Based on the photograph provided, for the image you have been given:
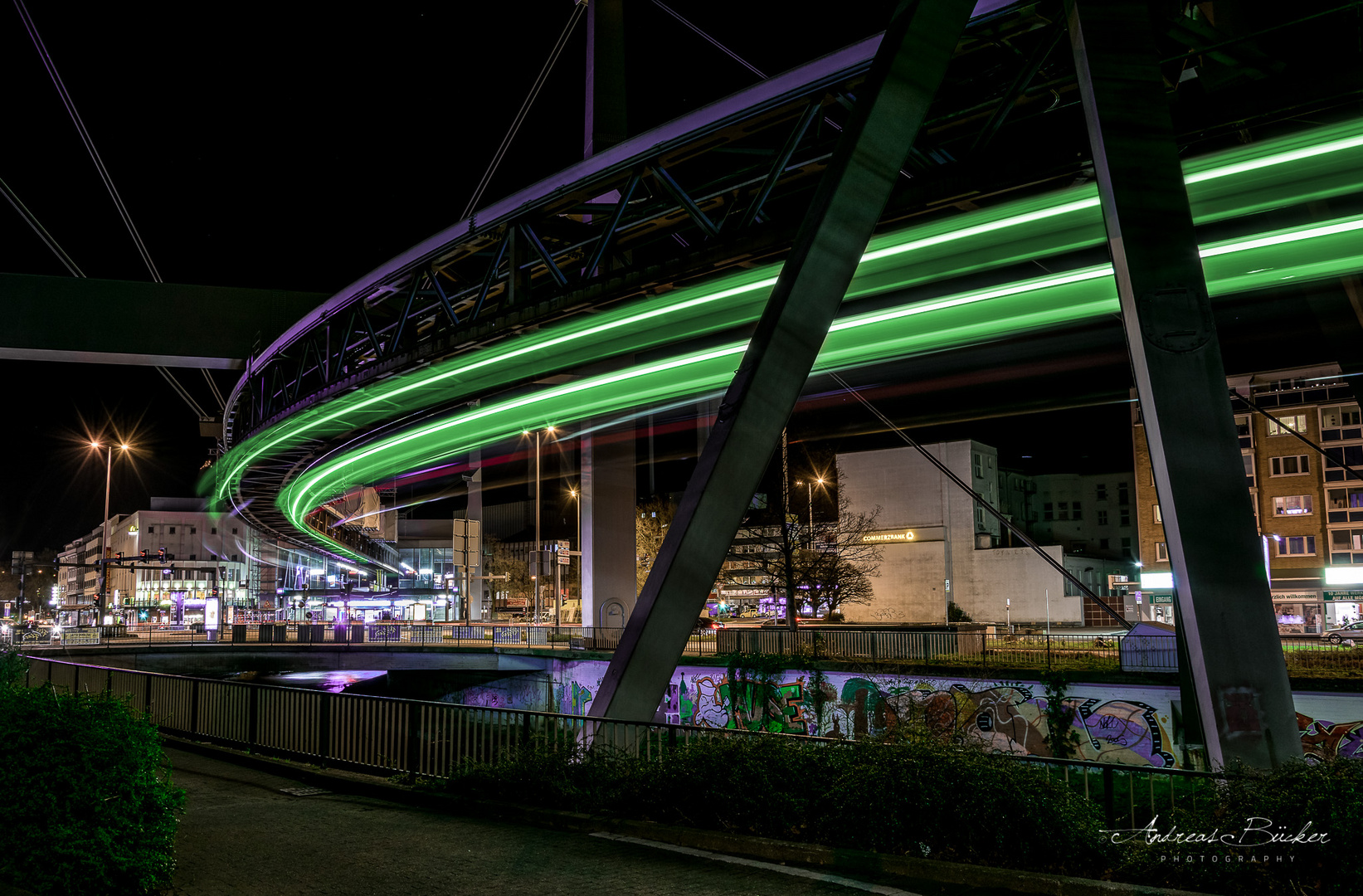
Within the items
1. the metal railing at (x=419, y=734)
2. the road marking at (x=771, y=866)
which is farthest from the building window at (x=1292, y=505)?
the road marking at (x=771, y=866)

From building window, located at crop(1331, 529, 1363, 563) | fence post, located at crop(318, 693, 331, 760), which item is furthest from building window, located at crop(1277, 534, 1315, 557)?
fence post, located at crop(318, 693, 331, 760)

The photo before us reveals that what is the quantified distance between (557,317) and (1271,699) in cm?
1116

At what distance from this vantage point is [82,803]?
21.7 feet

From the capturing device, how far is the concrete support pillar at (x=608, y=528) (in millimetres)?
30109

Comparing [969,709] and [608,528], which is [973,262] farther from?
[608,528]

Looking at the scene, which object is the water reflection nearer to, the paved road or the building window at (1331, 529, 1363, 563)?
the paved road

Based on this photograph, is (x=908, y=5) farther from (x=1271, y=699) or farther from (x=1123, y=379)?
(x=1123, y=379)

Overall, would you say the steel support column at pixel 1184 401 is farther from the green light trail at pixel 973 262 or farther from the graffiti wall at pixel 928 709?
the graffiti wall at pixel 928 709

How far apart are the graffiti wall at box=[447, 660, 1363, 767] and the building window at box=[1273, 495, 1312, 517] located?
197ft

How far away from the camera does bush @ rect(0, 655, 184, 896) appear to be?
641cm

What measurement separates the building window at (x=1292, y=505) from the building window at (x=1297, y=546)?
174cm

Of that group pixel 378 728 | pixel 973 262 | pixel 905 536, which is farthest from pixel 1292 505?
pixel 378 728

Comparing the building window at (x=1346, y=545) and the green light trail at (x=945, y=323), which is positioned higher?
the green light trail at (x=945, y=323)

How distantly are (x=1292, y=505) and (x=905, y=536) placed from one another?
27.3 meters
